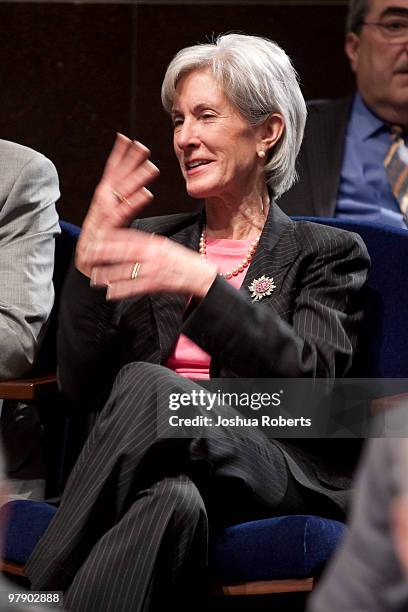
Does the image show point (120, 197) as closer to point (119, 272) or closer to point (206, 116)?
point (119, 272)

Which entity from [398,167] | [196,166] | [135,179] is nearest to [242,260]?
[196,166]

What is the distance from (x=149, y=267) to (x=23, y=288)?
448mm

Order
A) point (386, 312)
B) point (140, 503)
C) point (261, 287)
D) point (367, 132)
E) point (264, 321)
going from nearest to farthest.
Result: point (140, 503)
point (264, 321)
point (261, 287)
point (386, 312)
point (367, 132)

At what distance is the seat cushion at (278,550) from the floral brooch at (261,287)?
0.37 meters

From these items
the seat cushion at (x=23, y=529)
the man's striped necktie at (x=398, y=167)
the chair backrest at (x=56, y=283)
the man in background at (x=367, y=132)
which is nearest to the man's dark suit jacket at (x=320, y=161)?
the man in background at (x=367, y=132)

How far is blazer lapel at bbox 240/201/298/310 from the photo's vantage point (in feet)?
6.14

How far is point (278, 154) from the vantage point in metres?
2.02

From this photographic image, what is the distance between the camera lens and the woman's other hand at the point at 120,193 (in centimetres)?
172

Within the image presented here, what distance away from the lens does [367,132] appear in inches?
103

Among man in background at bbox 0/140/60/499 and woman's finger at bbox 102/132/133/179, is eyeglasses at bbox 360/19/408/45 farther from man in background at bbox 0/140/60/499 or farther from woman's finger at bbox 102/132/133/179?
woman's finger at bbox 102/132/133/179

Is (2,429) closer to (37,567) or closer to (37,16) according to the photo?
(37,567)

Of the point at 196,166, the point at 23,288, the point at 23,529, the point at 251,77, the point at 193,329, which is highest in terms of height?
the point at 251,77

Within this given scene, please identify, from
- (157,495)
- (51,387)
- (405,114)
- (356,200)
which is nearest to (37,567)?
(157,495)

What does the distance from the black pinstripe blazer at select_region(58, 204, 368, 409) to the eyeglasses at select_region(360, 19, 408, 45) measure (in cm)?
83
